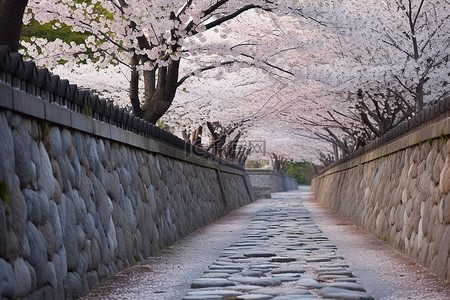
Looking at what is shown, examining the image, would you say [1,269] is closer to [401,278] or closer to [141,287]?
[141,287]

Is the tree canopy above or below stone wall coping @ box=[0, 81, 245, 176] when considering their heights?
above

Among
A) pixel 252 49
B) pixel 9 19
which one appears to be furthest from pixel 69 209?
pixel 252 49

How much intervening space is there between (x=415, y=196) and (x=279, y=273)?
2.58 m

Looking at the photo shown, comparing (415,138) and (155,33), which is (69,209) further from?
→ (155,33)

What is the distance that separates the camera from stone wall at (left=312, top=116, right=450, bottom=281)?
7.16 meters

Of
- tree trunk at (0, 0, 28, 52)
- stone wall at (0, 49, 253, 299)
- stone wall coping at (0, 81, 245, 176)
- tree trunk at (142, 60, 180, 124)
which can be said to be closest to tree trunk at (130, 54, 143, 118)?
tree trunk at (142, 60, 180, 124)

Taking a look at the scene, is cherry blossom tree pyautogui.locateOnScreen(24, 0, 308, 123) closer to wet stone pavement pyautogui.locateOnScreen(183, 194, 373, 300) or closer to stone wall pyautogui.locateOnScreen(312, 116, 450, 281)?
stone wall pyautogui.locateOnScreen(312, 116, 450, 281)

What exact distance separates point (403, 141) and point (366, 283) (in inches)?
161

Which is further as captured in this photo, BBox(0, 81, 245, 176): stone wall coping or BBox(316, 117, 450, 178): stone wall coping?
BBox(316, 117, 450, 178): stone wall coping

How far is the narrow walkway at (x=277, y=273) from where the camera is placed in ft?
19.7

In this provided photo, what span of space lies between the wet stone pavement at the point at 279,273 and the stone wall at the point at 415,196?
925 millimetres

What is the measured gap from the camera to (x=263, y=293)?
578 cm

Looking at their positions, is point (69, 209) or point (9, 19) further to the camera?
point (9, 19)

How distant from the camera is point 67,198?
609 centimetres
